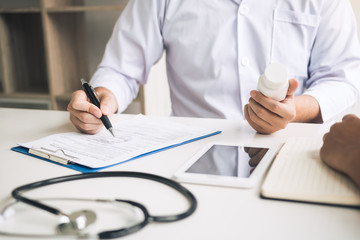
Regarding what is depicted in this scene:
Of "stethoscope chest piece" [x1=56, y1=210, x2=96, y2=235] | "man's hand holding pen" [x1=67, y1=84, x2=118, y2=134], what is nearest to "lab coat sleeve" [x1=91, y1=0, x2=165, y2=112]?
"man's hand holding pen" [x1=67, y1=84, x2=118, y2=134]

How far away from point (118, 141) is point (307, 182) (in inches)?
14.0

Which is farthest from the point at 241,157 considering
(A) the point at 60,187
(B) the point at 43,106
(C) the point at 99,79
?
(B) the point at 43,106

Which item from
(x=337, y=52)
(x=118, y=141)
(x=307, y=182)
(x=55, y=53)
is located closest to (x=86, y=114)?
(x=118, y=141)

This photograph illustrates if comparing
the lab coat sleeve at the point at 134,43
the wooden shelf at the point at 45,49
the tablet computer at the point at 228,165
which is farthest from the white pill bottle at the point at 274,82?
the wooden shelf at the point at 45,49

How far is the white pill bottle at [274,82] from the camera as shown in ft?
1.95

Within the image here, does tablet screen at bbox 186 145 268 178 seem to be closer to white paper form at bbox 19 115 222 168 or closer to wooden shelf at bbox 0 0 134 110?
white paper form at bbox 19 115 222 168

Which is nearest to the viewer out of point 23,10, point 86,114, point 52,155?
point 52,155

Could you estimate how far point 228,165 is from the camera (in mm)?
517

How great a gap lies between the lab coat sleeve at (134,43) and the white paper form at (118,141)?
15.0 inches

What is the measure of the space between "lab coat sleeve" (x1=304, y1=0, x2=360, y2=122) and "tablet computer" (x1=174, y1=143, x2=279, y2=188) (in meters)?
0.55

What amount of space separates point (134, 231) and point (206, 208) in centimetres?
9

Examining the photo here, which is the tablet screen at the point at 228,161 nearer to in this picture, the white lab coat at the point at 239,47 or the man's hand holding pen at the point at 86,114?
the man's hand holding pen at the point at 86,114

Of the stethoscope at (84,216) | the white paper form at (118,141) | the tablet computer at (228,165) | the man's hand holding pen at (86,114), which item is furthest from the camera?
the man's hand holding pen at (86,114)

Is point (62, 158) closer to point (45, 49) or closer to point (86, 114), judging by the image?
point (86, 114)
